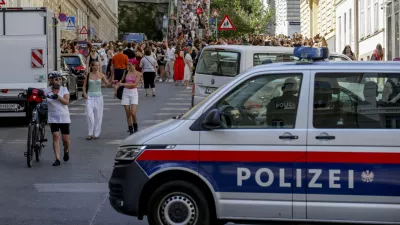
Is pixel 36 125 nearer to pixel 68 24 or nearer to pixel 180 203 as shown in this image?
pixel 180 203

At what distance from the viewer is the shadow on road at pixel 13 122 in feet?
72.0

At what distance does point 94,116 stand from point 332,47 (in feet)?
127

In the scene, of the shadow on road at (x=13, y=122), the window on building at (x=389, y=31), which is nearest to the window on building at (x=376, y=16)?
the window on building at (x=389, y=31)

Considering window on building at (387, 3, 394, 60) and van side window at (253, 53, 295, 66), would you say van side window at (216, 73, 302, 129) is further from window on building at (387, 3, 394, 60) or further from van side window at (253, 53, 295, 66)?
window on building at (387, 3, 394, 60)

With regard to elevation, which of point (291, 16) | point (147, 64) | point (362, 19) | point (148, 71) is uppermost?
point (291, 16)

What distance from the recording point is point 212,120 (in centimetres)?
827

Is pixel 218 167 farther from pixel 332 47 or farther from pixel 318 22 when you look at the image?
pixel 318 22

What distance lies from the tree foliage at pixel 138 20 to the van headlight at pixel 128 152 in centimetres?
11945

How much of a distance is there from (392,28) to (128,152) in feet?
95.5

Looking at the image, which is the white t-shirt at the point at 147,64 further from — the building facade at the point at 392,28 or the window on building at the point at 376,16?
the window on building at the point at 376,16

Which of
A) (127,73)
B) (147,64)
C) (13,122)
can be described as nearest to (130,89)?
(127,73)

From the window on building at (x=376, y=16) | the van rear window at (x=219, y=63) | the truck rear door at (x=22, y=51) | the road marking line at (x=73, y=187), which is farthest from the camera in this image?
the window on building at (x=376, y=16)

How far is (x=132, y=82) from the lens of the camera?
60.8ft

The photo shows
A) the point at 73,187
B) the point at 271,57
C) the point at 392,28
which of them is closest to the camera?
the point at 73,187
